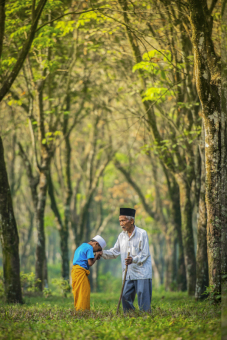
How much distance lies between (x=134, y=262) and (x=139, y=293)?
542mm

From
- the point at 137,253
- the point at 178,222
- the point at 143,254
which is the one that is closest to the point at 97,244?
the point at 137,253

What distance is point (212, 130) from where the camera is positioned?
6844mm

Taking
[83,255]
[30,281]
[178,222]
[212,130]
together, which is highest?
[212,130]

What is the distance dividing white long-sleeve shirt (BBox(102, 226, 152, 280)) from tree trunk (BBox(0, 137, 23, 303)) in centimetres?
308

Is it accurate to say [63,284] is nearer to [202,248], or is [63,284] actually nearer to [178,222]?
[178,222]

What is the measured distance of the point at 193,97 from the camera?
36.1 ft

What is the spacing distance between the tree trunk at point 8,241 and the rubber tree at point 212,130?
484cm

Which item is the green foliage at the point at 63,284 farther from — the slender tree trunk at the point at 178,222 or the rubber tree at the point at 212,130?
the rubber tree at the point at 212,130

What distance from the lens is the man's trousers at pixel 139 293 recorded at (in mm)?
6859

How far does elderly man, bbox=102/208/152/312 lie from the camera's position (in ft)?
22.6

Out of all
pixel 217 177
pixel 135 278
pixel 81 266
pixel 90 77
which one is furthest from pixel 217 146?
pixel 90 77

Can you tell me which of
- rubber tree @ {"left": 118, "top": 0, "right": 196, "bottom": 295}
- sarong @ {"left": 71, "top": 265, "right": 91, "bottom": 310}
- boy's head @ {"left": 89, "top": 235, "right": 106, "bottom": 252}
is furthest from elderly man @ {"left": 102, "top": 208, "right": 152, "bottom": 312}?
rubber tree @ {"left": 118, "top": 0, "right": 196, "bottom": 295}

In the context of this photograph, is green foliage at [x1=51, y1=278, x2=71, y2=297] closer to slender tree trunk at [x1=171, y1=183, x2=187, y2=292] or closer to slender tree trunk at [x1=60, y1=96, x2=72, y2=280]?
slender tree trunk at [x1=60, y1=96, x2=72, y2=280]

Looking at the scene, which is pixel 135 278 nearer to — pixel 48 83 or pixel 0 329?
pixel 0 329
